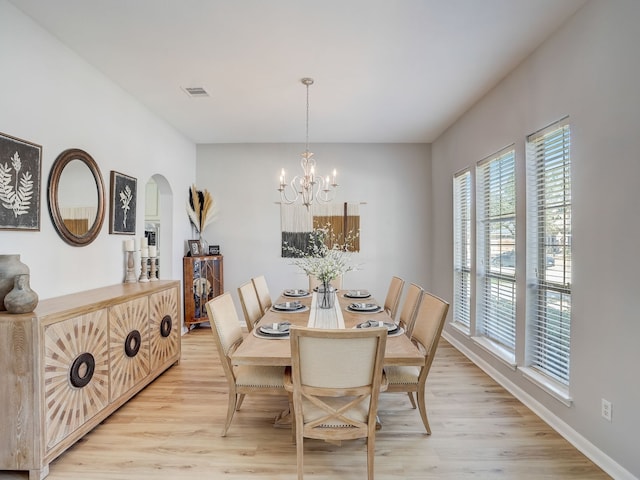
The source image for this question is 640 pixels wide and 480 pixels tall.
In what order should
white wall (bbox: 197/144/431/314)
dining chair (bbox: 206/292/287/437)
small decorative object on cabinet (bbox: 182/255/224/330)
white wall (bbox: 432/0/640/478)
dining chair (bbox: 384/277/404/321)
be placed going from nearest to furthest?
1. white wall (bbox: 432/0/640/478)
2. dining chair (bbox: 206/292/287/437)
3. dining chair (bbox: 384/277/404/321)
4. small decorative object on cabinet (bbox: 182/255/224/330)
5. white wall (bbox: 197/144/431/314)

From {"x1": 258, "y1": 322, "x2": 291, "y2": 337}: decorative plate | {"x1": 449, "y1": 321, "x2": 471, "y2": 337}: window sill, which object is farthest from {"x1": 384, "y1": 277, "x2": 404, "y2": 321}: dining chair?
{"x1": 258, "y1": 322, "x2": 291, "y2": 337}: decorative plate

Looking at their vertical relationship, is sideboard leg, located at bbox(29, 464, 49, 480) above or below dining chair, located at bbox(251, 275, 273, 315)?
below

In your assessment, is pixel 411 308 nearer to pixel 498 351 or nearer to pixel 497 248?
pixel 498 351

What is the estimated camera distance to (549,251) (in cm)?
288

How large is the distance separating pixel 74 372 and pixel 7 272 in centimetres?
73

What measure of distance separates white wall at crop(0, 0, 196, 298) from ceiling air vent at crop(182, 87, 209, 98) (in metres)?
0.64

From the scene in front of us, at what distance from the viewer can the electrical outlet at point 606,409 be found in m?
2.15

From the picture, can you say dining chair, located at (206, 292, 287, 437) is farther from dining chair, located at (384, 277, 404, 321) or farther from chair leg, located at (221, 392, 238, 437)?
dining chair, located at (384, 277, 404, 321)

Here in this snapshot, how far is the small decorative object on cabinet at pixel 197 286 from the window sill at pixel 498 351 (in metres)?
3.52

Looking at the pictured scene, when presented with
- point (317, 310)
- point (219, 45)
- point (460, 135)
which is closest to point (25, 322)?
point (317, 310)

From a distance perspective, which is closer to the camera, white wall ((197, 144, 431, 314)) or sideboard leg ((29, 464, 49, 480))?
sideboard leg ((29, 464, 49, 480))

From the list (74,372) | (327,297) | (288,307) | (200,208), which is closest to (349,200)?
(200,208)

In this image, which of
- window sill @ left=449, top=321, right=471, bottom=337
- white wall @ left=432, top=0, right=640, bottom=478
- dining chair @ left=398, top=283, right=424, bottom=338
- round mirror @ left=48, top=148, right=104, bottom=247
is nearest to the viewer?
white wall @ left=432, top=0, right=640, bottom=478

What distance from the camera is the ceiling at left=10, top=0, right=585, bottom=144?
240 centimetres
